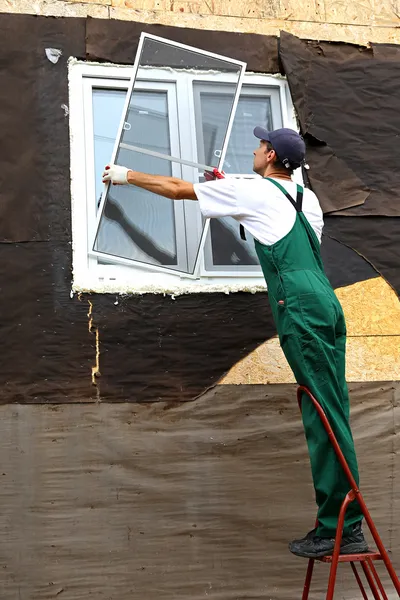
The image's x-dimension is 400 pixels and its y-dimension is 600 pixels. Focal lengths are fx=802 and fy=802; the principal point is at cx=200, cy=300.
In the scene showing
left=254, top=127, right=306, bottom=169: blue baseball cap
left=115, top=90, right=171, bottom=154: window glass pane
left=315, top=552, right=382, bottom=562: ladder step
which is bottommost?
left=315, top=552, right=382, bottom=562: ladder step

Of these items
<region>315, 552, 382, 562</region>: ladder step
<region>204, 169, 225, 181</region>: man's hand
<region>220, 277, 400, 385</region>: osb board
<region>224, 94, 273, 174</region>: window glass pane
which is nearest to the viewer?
<region>315, 552, 382, 562</region>: ladder step

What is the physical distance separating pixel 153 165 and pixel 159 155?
0.08 meters

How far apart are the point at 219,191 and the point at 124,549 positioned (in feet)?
6.25

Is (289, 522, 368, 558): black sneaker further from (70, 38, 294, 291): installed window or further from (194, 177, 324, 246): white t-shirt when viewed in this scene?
(70, 38, 294, 291): installed window

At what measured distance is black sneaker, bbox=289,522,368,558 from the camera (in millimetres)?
3404

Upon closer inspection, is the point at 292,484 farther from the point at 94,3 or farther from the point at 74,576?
the point at 94,3

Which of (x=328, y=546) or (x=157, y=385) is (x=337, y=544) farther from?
(x=157, y=385)

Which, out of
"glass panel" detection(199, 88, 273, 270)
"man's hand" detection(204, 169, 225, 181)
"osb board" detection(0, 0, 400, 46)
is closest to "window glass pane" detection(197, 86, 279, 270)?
"glass panel" detection(199, 88, 273, 270)

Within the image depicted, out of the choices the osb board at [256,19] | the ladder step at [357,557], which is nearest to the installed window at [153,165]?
the osb board at [256,19]

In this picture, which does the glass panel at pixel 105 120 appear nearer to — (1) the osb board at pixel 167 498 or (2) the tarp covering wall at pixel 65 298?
(2) the tarp covering wall at pixel 65 298

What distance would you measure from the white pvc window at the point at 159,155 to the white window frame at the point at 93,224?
0.03 m

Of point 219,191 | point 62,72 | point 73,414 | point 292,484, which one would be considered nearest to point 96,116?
point 62,72

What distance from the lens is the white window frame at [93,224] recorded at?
4492 mm

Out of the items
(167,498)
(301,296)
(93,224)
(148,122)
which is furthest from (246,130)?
(167,498)
